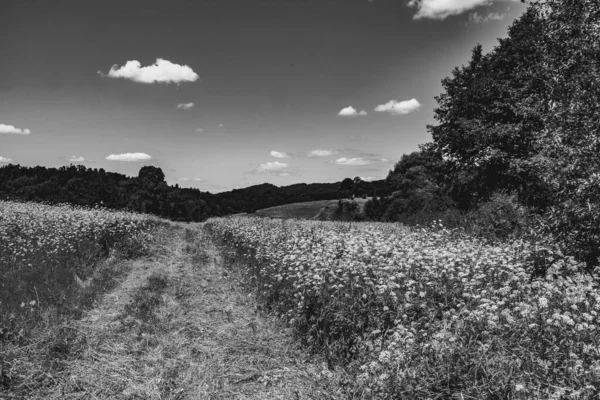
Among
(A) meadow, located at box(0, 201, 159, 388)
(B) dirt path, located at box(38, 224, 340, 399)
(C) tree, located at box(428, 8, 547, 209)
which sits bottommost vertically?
(B) dirt path, located at box(38, 224, 340, 399)

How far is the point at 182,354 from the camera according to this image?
18.8ft

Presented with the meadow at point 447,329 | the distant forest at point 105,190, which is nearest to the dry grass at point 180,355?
the meadow at point 447,329

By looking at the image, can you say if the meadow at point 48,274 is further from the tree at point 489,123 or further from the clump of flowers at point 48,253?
the tree at point 489,123

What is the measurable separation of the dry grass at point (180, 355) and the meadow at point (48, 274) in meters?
0.37

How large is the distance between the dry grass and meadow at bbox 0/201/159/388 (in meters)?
0.37

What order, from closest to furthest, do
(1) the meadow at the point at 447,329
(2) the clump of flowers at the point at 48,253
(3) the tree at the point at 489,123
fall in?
(1) the meadow at the point at 447,329 → (2) the clump of flowers at the point at 48,253 → (3) the tree at the point at 489,123

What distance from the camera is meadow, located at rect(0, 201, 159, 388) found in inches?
214

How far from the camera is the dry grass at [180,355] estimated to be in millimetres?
4684

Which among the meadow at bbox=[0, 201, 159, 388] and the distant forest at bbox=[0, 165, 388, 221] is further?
the distant forest at bbox=[0, 165, 388, 221]

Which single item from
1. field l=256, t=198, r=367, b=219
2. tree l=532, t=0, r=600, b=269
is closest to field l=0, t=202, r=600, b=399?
tree l=532, t=0, r=600, b=269

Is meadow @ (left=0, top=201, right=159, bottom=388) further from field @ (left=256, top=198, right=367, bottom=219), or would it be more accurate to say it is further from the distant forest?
field @ (left=256, top=198, right=367, bottom=219)

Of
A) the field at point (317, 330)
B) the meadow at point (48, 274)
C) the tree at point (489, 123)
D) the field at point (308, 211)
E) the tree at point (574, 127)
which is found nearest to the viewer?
the field at point (317, 330)

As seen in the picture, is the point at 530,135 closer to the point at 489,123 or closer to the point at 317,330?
the point at 489,123

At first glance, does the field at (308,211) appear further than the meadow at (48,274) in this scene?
Yes
